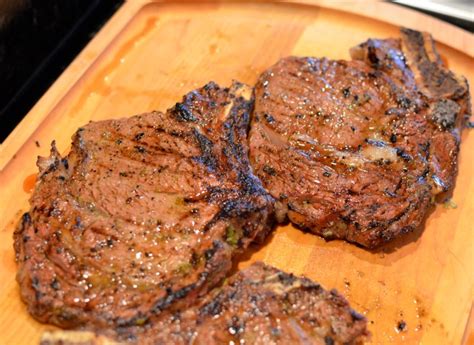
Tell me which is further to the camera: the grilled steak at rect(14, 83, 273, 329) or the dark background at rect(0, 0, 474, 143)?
the dark background at rect(0, 0, 474, 143)

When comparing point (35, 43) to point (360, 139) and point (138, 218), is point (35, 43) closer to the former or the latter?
point (138, 218)

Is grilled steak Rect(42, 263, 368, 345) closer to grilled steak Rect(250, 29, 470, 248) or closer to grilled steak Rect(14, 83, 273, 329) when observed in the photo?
grilled steak Rect(14, 83, 273, 329)

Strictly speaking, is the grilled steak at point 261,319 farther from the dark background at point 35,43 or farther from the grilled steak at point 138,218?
the dark background at point 35,43

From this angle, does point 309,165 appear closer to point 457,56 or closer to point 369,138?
point 369,138

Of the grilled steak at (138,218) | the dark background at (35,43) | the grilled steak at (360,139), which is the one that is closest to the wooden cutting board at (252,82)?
the grilled steak at (360,139)

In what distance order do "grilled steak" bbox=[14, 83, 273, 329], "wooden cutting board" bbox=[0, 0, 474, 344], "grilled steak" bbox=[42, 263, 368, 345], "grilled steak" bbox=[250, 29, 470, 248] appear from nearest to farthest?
"grilled steak" bbox=[42, 263, 368, 345], "grilled steak" bbox=[14, 83, 273, 329], "wooden cutting board" bbox=[0, 0, 474, 344], "grilled steak" bbox=[250, 29, 470, 248]

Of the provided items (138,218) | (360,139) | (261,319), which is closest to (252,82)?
(360,139)

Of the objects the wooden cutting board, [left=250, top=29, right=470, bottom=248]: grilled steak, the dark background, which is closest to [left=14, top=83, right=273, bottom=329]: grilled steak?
[left=250, top=29, right=470, bottom=248]: grilled steak

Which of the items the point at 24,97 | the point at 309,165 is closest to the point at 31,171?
the point at 24,97
